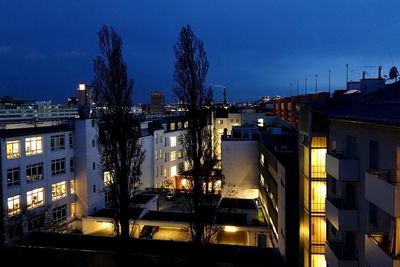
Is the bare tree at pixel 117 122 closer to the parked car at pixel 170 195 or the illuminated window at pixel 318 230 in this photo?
the illuminated window at pixel 318 230

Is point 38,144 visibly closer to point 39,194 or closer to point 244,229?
point 39,194

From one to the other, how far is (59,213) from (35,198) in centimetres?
320

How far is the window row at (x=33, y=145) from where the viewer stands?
95.0 ft

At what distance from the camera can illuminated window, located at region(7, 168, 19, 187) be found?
2866 cm

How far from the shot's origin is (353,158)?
13.0 metres

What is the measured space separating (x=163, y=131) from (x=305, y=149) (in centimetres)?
3325

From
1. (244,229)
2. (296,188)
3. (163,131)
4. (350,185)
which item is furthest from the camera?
(163,131)

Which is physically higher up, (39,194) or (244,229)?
(39,194)

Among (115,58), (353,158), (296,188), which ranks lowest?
(296,188)

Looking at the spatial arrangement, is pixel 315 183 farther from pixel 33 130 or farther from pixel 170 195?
pixel 170 195

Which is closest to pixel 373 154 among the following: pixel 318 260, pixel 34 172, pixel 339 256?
pixel 339 256

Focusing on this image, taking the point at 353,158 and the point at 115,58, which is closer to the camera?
the point at 353,158

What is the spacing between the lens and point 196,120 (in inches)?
853

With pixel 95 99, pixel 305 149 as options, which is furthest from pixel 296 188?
pixel 95 99
